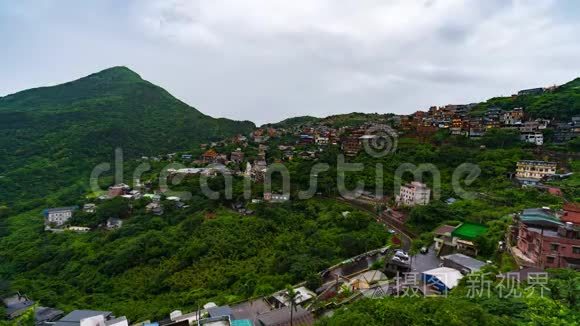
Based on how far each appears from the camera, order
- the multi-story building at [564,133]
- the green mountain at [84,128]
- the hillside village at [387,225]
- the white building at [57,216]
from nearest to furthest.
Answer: the hillside village at [387,225], the multi-story building at [564,133], the white building at [57,216], the green mountain at [84,128]

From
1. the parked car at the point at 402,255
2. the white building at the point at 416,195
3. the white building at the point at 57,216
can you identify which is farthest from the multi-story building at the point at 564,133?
the white building at the point at 57,216

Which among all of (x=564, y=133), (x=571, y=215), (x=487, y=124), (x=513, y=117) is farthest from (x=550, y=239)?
(x=513, y=117)

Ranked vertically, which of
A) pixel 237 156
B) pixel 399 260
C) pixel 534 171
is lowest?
pixel 399 260

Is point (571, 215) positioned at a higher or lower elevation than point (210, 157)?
lower

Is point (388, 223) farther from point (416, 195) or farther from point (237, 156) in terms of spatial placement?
point (237, 156)

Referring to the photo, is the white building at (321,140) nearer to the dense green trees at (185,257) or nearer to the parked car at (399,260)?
the dense green trees at (185,257)

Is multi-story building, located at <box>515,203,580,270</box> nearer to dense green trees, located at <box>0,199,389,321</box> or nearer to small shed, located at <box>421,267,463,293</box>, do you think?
small shed, located at <box>421,267,463,293</box>

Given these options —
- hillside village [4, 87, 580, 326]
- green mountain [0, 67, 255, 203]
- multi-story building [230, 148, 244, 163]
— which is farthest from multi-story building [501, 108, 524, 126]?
green mountain [0, 67, 255, 203]
